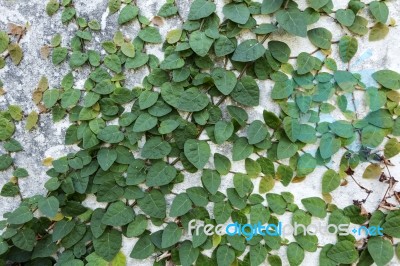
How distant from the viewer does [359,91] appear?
1.46 meters

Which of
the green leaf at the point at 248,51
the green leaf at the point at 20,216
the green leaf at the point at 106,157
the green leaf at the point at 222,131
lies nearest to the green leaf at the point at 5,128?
the green leaf at the point at 20,216

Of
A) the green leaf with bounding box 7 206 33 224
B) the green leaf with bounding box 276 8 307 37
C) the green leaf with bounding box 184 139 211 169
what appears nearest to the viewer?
the green leaf with bounding box 276 8 307 37

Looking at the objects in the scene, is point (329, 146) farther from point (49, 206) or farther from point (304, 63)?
point (49, 206)

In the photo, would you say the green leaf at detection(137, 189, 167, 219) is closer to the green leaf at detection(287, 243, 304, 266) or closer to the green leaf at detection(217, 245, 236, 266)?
the green leaf at detection(217, 245, 236, 266)

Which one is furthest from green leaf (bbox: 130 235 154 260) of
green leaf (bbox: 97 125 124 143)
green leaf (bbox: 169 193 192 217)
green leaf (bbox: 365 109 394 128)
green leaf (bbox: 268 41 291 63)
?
green leaf (bbox: 365 109 394 128)

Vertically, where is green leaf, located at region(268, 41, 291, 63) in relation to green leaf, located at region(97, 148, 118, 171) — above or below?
above

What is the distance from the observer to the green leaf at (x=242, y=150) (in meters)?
1.48

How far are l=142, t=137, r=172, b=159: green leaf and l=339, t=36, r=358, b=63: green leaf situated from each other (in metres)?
0.71

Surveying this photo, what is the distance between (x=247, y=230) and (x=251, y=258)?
10cm

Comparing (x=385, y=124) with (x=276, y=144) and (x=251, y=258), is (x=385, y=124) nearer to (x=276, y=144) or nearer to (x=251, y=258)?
(x=276, y=144)

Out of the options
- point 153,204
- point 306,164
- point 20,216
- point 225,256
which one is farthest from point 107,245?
point 306,164

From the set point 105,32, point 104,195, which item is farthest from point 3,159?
point 105,32

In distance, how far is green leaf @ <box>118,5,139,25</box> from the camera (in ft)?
4.99

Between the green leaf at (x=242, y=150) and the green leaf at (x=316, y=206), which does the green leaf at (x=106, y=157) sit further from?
the green leaf at (x=316, y=206)
